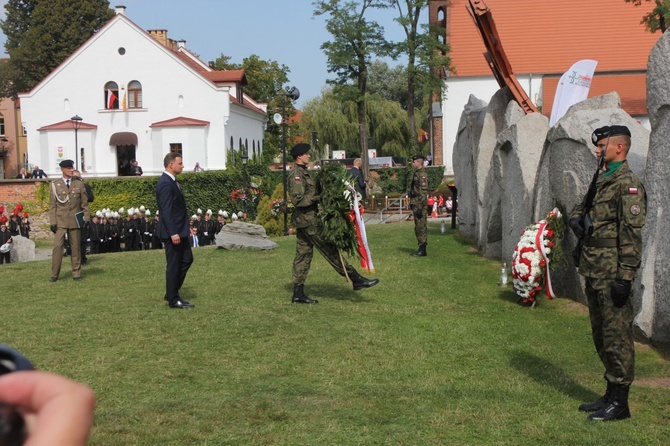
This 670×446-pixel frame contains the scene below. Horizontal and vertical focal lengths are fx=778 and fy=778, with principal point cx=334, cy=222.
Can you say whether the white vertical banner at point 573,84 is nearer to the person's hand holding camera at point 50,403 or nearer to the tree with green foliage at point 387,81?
the person's hand holding camera at point 50,403

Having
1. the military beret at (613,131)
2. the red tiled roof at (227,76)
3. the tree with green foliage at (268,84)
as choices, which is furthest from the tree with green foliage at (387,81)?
the military beret at (613,131)

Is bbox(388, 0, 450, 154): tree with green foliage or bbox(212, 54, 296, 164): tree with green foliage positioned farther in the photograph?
bbox(212, 54, 296, 164): tree with green foliage

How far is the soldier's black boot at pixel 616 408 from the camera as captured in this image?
6.00m

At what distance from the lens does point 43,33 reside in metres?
64.4

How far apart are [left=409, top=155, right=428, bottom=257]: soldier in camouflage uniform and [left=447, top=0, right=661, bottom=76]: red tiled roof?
3668 cm

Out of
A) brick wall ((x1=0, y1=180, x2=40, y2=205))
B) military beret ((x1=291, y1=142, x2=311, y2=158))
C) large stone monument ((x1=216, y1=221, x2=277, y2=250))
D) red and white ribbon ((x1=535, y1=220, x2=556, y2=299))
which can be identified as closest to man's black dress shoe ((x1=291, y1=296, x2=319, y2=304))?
military beret ((x1=291, y1=142, x2=311, y2=158))

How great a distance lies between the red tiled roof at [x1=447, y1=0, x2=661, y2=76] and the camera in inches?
2035

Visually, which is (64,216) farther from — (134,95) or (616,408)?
(134,95)

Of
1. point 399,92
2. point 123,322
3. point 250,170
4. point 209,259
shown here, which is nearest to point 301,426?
point 123,322

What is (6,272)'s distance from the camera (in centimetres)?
1622

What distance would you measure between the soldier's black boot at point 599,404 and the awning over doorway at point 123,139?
50082 mm

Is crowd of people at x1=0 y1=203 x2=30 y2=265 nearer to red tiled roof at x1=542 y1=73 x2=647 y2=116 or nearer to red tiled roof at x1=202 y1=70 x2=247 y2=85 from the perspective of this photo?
red tiled roof at x1=202 y1=70 x2=247 y2=85

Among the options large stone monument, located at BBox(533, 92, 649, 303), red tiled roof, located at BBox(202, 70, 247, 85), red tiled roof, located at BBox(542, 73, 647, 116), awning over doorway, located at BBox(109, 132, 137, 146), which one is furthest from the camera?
red tiled roof, located at BBox(202, 70, 247, 85)

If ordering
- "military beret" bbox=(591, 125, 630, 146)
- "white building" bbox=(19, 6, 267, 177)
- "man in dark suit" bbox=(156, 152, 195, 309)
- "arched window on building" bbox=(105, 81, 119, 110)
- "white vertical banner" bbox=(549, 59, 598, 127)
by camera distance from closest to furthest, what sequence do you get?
"military beret" bbox=(591, 125, 630, 146)
"man in dark suit" bbox=(156, 152, 195, 309)
"white vertical banner" bbox=(549, 59, 598, 127)
"white building" bbox=(19, 6, 267, 177)
"arched window on building" bbox=(105, 81, 119, 110)
